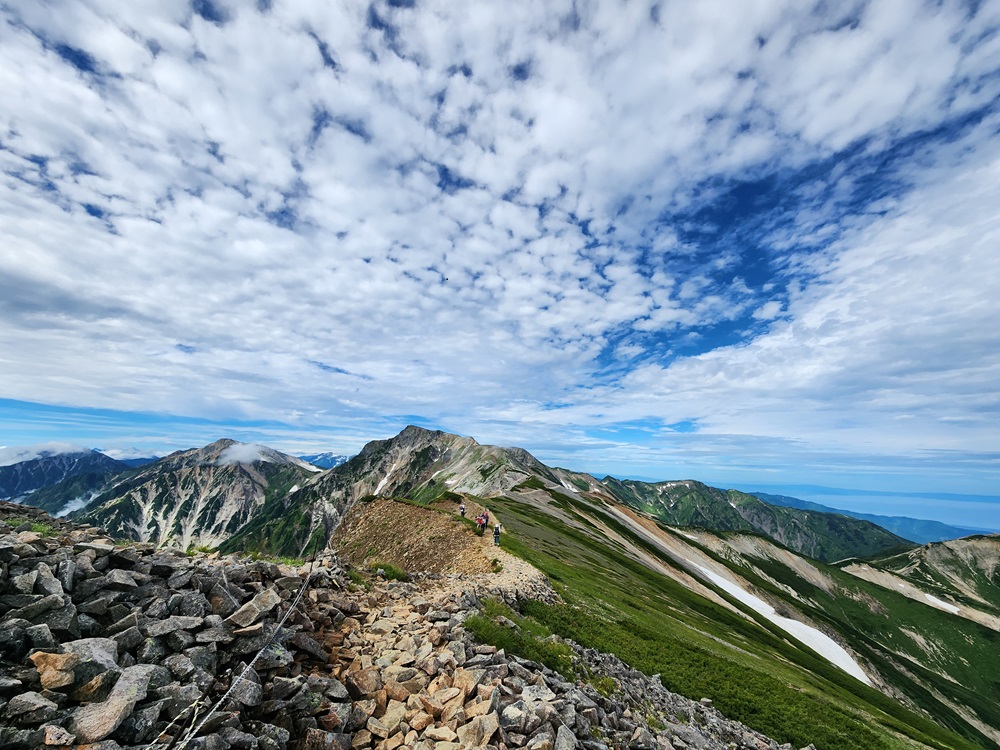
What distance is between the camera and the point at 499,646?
14.5 meters

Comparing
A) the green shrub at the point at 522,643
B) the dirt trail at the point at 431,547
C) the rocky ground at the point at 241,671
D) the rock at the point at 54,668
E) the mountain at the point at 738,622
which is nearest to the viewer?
the rock at the point at 54,668

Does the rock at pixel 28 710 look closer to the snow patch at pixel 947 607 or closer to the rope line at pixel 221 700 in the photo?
the rope line at pixel 221 700

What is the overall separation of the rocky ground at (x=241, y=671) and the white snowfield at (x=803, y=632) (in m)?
124

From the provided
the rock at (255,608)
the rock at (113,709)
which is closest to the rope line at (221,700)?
the rock at (255,608)

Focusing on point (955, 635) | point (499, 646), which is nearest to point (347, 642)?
point (499, 646)

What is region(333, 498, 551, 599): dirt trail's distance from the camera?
28217 mm

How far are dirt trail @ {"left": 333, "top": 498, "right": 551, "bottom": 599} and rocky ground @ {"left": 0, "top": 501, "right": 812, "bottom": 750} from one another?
10611mm

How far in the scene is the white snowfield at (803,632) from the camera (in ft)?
340

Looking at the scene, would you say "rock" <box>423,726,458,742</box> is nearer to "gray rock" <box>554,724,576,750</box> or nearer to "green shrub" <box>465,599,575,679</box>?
"gray rock" <box>554,724,576,750</box>

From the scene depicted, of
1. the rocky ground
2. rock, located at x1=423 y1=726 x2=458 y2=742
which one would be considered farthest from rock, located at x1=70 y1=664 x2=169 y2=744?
rock, located at x1=423 y1=726 x2=458 y2=742

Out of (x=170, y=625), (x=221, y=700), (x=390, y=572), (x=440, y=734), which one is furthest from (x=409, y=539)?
(x=221, y=700)

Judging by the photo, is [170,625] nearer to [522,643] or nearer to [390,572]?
[522,643]

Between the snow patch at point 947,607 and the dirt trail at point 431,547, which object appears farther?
the snow patch at point 947,607

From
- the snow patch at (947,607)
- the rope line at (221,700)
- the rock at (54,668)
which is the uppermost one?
the rock at (54,668)
